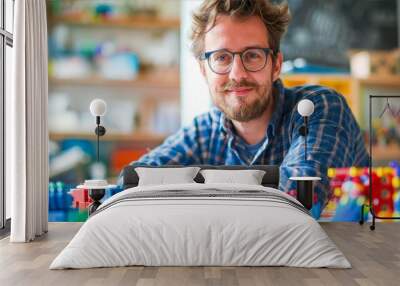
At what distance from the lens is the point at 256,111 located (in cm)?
565

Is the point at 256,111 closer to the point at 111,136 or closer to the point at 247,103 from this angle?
the point at 247,103

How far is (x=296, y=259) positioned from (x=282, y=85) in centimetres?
244

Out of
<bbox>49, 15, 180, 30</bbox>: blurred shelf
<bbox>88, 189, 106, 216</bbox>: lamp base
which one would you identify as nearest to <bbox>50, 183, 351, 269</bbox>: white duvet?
<bbox>88, 189, 106, 216</bbox>: lamp base

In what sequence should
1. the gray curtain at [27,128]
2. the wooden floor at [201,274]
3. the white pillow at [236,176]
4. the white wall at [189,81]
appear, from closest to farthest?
the wooden floor at [201,274]
the gray curtain at [27,128]
the white pillow at [236,176]
the white wall at [189,81]

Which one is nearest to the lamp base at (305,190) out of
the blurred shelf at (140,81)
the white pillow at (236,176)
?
the white pillow at (236,176)

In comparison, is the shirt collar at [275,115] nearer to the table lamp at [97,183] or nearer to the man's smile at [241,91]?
the man's smile at [241,91]

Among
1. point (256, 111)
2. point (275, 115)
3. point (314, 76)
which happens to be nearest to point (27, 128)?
point (256, 111)

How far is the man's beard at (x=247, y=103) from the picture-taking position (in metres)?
5.60

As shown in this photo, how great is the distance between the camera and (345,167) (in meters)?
5.81

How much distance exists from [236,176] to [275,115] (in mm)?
733

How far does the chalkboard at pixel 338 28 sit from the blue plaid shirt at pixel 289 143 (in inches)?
23.8

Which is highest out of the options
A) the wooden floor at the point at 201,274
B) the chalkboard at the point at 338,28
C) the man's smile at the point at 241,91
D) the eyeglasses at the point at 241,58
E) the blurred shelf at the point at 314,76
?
the chalkboard at the point at 338,28

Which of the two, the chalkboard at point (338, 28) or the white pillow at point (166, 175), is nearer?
the white pillow at point (166, 175)

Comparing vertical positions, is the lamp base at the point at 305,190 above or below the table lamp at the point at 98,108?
below
